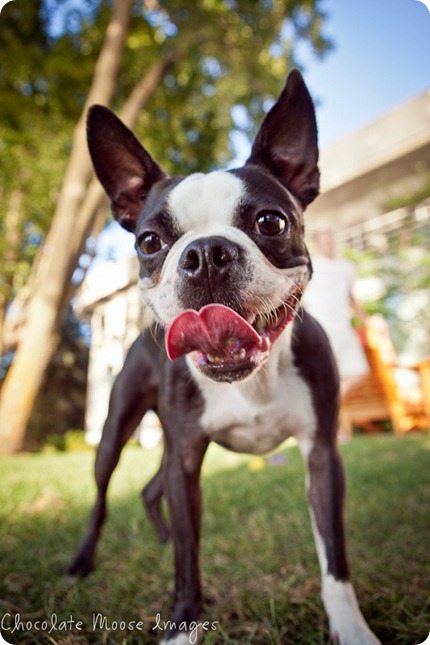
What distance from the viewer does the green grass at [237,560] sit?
148cm

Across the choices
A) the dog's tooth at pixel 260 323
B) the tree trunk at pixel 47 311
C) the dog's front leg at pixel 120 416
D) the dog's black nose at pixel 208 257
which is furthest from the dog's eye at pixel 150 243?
the tree trunk at pixel 47 311

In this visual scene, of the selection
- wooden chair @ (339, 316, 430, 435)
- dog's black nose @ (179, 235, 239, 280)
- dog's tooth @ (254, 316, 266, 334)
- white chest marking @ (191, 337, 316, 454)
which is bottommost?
white chest marking @ (191, 337, 316, 454)

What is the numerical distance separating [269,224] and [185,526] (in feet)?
3.32

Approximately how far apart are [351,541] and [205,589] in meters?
0.84

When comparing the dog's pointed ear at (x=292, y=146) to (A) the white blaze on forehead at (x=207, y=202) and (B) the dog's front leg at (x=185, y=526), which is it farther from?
(B) the dog's front leg at (x=185, y=526)

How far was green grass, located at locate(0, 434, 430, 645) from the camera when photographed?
58.2 inches

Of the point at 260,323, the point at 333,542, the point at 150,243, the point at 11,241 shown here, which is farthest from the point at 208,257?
the point at 11,241

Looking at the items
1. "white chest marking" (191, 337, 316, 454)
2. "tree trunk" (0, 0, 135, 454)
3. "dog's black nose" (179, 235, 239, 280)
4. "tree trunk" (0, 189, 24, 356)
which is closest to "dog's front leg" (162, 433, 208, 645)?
"white chest marking" (191, 337, 316, 454)

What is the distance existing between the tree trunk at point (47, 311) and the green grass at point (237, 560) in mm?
2810

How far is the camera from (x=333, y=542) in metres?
1.50

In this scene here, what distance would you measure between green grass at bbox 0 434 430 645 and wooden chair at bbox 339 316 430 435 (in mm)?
2935

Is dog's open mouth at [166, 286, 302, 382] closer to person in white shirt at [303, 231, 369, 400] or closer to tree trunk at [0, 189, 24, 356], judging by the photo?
person in white shirt at [303, 231, 369, 400]

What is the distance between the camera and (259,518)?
2.75m

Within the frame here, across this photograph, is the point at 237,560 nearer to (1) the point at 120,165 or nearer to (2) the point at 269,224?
(2) the point at 269,224
